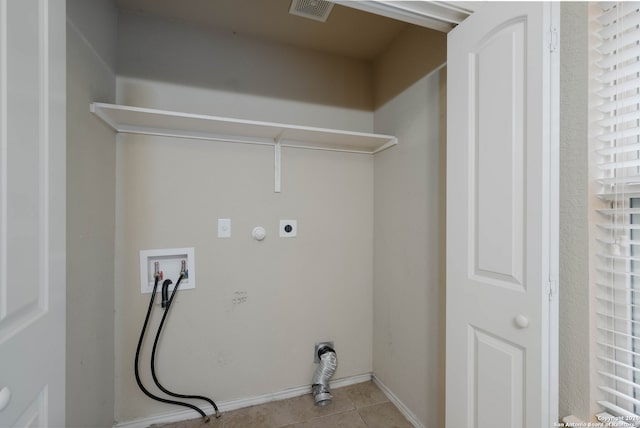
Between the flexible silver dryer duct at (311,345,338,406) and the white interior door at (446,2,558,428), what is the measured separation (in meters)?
0.99

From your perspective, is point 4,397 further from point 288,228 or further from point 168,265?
point 288,228

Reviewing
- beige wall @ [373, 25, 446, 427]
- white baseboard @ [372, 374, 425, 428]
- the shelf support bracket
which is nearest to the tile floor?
white baseboard @ [372, 374, 425, 428]

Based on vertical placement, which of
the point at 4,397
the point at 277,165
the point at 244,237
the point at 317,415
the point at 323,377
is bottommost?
the point at 317,415

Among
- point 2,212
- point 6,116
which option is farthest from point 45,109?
point 2,212

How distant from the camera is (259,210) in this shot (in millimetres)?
1984

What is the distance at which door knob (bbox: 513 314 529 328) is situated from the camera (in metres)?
0.89

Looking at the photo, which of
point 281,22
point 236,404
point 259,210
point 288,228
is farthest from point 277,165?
point 236,404

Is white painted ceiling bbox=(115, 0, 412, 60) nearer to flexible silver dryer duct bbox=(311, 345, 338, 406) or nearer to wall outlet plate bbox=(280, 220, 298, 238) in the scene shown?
wall outlet plate bbox=(280, 220, 298, 238)

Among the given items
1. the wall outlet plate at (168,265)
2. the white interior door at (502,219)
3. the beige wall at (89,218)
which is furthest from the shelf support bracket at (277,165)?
the white interior door at (502,219)

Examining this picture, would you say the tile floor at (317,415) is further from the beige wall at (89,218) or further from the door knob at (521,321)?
the door knob at (521,321)

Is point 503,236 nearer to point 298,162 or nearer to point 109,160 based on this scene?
point 298,162

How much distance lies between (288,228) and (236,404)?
50.0 inches

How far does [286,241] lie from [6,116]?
159 cm

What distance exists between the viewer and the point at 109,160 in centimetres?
160
